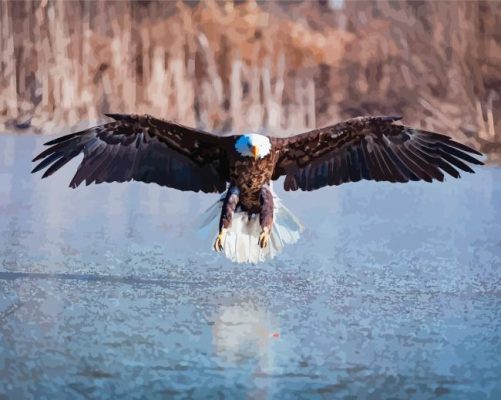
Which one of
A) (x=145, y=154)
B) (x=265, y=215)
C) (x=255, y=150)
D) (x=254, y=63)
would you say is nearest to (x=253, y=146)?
(x=255, y=150)

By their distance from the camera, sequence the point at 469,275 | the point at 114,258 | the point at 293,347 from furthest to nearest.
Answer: the point at 114,258 < the point at 469,275 < the point at 293,347

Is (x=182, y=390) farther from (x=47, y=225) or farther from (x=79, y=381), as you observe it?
(x=47, y=225)

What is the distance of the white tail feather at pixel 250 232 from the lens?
14.4 feet

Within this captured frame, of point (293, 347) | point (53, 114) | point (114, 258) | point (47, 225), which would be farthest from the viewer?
point (53, 114)

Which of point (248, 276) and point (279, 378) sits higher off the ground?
point (248, 276)

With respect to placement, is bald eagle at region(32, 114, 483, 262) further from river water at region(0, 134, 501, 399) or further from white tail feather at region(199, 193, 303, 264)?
river water at region(0, 134, 501, 399)

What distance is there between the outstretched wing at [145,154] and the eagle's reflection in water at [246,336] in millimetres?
1257

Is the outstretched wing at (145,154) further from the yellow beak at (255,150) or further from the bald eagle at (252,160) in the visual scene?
Answer: the yellow beak at (255,150)

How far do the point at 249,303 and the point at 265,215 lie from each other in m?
0.89

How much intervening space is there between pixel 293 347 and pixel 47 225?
2.23m

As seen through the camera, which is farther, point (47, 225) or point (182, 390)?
point (47, 225)

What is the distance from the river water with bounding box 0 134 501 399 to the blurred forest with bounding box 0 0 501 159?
189 centimetres

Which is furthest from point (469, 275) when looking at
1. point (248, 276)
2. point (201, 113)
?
point (201, 113)

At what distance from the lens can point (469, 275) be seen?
162 inches
